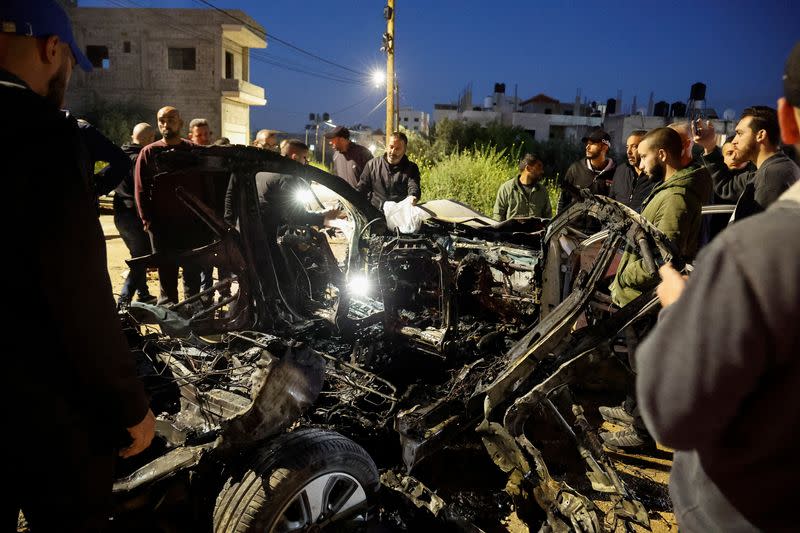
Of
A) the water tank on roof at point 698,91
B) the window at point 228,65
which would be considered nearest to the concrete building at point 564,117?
the water tank on roof at point 698,91

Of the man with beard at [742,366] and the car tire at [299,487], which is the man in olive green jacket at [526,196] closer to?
the car tire at [299,487]

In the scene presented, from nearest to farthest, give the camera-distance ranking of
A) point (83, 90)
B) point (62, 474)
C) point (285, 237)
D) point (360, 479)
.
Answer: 1. point (62, 474)
2. point (360, 479)
3. point (285, 237)
4. point (83, 90)

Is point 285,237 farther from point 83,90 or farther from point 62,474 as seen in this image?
point 83,90

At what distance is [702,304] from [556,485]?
1831 mm

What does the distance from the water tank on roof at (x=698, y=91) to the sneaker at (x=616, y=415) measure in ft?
51.0

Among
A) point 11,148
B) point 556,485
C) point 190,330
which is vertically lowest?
point 556,485

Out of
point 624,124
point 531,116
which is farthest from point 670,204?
point 531,116

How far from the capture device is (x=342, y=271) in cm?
372

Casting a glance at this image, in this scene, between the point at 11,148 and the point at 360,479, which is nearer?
the point at 11,148

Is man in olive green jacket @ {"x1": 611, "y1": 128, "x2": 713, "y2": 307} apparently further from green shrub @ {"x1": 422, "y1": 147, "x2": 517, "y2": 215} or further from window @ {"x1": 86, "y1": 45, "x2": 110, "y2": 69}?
window @ {"x1": 86, "y1": 45, "x2": 110, "y2": 69}

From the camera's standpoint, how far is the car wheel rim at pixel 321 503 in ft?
7.11

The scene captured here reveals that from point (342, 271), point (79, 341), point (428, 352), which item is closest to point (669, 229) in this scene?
point (428, 352)

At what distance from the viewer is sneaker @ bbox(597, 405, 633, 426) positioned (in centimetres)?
389

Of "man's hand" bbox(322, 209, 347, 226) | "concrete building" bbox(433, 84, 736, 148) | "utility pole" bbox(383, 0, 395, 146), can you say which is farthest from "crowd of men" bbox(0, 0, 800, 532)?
"concrete building" bbox(433, 84, 736, 148)
